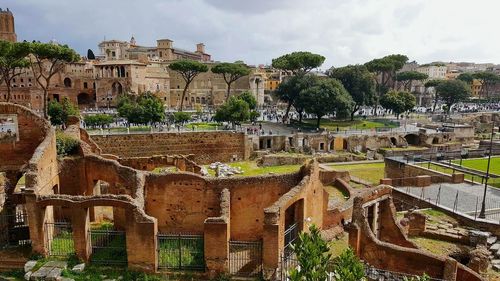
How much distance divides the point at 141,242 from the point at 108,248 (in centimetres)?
236

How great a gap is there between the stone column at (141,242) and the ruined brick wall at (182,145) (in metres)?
24.8

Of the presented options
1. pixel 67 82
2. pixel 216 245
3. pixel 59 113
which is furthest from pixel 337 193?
pixel 67 82

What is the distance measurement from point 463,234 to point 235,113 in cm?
3027

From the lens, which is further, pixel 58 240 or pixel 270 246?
pixel 58 240

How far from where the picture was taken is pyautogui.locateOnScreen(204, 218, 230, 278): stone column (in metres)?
13.1

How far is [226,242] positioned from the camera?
43.4 feet

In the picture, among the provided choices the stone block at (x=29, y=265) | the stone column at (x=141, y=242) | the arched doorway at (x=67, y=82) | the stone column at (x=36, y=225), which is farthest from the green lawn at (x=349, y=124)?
the arched doorway at (x=67, y=82)

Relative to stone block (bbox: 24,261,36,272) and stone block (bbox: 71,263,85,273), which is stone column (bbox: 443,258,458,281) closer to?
stone block (bbox: 71,263,85,273)

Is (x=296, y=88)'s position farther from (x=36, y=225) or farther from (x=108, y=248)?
(x=36, y=225)

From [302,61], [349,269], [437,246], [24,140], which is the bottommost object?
Result: [437,246]

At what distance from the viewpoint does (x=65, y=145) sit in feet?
64.6

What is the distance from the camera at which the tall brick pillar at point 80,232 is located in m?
13.9

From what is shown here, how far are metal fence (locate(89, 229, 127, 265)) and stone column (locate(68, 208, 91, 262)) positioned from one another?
415 millimetres

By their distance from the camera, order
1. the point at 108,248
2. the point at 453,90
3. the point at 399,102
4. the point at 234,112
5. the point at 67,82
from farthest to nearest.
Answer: the point at 453,90, the point at 67,82, the point at 399,102, the point at 234,112, the point at 108,248
